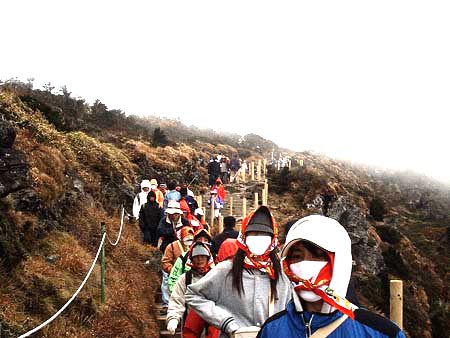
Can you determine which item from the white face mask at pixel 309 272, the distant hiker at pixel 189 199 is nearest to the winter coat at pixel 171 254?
the white face mask at pixel 309 272

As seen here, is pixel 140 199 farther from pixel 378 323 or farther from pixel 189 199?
pixel 378 323

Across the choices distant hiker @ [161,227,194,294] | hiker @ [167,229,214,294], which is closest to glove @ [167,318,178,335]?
hiker @ [167,229,214,294]

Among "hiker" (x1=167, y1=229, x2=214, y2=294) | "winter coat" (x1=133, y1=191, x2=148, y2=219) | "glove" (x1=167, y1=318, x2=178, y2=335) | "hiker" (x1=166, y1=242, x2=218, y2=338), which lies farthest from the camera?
"winter coat" (x1=133, y1=191, x2=148, y2=219)

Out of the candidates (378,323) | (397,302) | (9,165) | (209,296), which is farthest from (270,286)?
(9,165)

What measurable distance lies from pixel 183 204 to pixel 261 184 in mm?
19285

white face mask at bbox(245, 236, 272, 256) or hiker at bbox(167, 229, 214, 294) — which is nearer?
white face mask at bbox(245, 236, 272, 256)

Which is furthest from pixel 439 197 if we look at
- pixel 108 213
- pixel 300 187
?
pixel 108 213

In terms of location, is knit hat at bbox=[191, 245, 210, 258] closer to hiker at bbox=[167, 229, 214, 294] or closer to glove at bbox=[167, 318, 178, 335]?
hiker at bbox=[167, 229, 214, 294]

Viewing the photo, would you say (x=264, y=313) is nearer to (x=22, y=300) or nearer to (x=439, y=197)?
(x=22, y=300)

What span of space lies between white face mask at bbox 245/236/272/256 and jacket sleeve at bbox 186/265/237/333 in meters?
0.25

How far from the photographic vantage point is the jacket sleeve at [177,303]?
13.7 ft

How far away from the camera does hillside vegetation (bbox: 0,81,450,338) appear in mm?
5727

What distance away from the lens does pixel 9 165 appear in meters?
6.51

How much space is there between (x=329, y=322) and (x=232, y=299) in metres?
1.54
